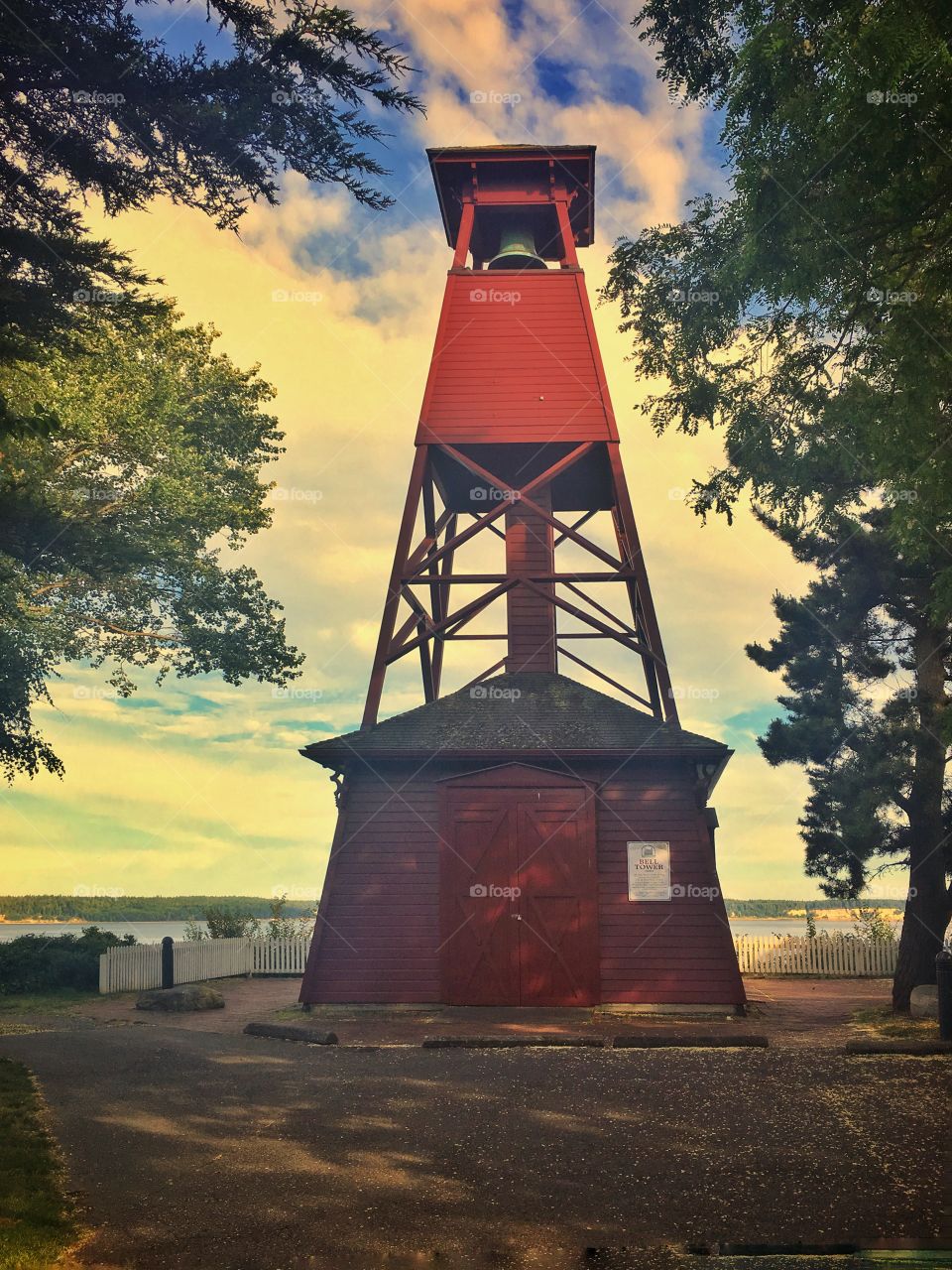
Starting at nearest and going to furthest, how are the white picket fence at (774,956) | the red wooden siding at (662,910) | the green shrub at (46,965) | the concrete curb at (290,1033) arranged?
1. the concrete curb at (290,1033)
2. the red wooden siding at (662,910)
3. the green shrub at (46,965)
4. the white picket fence at (774,956)

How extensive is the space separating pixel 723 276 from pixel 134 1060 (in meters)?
13.0

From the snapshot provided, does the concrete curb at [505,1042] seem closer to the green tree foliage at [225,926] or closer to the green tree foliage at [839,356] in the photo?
the green tree foliage at [839,356]

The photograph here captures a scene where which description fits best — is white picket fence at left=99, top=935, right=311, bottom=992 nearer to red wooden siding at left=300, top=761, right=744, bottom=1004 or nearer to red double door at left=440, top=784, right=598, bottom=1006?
red wooden siding at left=300, top=761, right=744, bottom=1004

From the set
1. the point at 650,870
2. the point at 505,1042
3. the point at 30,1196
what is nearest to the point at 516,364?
the point at 650,870

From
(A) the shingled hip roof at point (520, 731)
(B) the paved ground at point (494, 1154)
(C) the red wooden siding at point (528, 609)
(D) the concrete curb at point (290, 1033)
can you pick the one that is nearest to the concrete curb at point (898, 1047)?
(B) the paved ground at point (494, 1154)

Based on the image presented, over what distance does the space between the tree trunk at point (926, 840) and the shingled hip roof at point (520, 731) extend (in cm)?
522

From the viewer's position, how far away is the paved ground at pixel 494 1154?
22.5 feet

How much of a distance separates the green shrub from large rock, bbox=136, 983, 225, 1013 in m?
3.49

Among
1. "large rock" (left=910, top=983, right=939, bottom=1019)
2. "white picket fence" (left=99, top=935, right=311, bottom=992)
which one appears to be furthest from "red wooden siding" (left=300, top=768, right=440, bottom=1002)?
"large rock" (left=910, top=983, right=939, bottom=1019)

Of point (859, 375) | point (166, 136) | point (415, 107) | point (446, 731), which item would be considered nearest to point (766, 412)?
point (859, 375)

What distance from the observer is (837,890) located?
23281mm

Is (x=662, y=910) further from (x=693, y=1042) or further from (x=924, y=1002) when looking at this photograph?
(x=924, y=1002)

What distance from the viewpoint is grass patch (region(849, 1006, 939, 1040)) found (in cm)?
1616

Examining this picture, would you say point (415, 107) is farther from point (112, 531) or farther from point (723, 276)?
point (112, 531)
